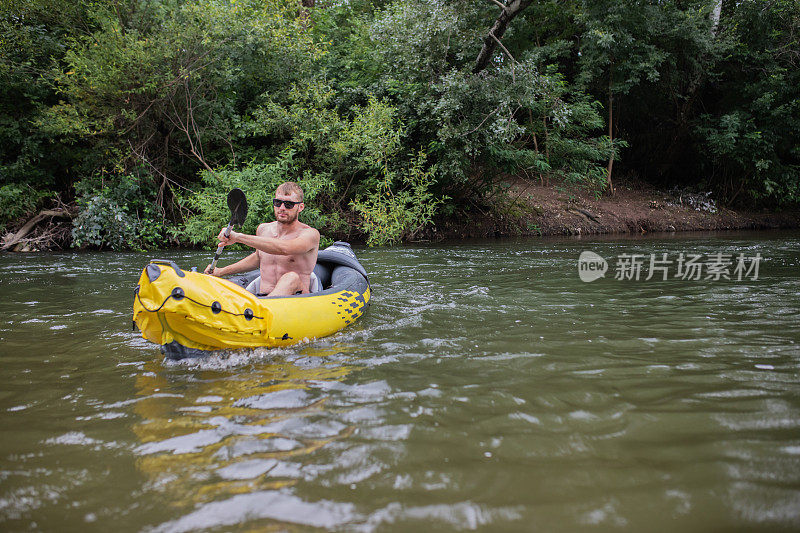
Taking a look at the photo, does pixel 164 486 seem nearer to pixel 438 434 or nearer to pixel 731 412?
pixel 438 434

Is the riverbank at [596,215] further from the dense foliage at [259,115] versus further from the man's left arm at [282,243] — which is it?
the man's left arm at [282,243]

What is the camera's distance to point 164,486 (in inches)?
72.1

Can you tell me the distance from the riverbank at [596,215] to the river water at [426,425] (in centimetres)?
966

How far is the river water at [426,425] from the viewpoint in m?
1.65

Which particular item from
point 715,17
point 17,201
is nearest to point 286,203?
point 17,201

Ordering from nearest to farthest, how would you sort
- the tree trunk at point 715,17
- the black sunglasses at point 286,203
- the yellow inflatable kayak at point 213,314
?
1. the yellow inflatable kayak at point 213,314
2. the black sunglasses at point 286,203
3. the tree trunk at point 715,17

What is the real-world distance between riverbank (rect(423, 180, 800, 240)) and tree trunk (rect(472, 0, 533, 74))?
3.73 m

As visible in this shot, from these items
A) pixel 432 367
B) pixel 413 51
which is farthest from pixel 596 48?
pixel 432 367

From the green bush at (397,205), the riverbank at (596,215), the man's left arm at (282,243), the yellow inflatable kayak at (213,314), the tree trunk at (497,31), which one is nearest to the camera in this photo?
the yellow inflatable kayak at (213,314)

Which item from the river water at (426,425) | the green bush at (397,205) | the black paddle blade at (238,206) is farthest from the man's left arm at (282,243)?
the green bush at (397,205)

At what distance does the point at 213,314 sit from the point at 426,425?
5.44 ft

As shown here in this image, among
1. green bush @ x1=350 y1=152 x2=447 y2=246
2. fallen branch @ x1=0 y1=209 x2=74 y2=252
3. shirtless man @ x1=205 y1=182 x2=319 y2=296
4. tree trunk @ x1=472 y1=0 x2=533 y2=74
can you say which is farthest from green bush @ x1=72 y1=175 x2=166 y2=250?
tree trunk @ x1=472 y1=0 x2=533 y2=74

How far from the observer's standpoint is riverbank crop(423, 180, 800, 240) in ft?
47.1

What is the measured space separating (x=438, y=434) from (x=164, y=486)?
1.12 meters
